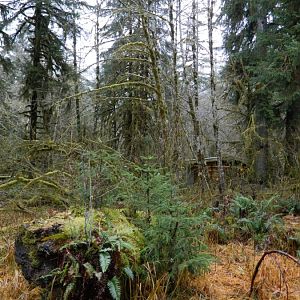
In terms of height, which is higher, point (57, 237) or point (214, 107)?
point (214, 107)

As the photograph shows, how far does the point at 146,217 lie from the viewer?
3.80 meters

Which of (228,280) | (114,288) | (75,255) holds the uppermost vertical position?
(75,255)

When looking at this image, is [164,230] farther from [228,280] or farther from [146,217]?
[228,280]

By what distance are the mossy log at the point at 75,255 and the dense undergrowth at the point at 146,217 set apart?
0.10 ft

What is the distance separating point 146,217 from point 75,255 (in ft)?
3.76

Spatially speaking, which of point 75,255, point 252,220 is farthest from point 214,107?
point 75,255

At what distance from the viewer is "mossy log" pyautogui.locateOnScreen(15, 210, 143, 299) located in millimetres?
2734

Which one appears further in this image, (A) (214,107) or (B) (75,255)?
(A) (214,107)

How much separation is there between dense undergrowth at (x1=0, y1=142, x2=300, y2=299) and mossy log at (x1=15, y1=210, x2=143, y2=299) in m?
0.03

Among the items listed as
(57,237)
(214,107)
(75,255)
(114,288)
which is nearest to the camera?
(114,288)

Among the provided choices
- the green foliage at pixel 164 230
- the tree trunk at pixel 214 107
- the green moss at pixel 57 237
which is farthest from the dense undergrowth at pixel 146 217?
the tree trunk at pixel 214 107

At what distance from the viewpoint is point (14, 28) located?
12.0 metres

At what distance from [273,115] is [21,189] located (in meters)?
9.17

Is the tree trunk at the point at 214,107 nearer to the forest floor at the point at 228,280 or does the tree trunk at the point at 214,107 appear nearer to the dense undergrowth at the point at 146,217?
the dense undergrowth at the point at 146,217
